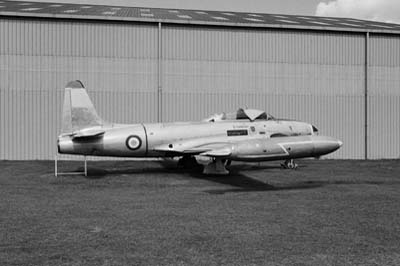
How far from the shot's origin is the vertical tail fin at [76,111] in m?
18.6

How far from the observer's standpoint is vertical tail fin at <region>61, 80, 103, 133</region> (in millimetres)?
18577

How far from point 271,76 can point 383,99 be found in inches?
296

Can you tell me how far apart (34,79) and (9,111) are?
2240 mm

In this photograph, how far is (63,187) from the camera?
1545 cm

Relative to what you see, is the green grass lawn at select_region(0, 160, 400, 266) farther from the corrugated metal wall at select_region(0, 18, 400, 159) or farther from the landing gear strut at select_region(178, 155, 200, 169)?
the corrugated metal wall at select_region(0, 18, 400, 159)

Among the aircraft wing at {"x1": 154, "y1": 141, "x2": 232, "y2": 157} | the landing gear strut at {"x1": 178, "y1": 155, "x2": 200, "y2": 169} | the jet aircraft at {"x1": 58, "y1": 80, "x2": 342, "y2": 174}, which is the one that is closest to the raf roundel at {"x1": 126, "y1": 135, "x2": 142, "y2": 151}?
the jet aircraft at {"x1": 58, "y1": 80, "x2": 342, "y2": 174}

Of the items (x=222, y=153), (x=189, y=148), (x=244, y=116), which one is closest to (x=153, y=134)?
(x=189, y=148)

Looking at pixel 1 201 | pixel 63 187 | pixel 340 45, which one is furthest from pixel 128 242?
pixel 340 45

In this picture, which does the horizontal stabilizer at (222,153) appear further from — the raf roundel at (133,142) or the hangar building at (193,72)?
the hangar building at (193,72)

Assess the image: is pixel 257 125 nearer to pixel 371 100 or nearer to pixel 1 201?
pixel 1 201

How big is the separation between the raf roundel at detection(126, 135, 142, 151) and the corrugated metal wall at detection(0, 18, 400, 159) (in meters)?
9.12

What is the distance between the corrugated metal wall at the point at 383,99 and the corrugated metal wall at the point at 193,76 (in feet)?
0.21

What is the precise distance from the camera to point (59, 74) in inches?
1067

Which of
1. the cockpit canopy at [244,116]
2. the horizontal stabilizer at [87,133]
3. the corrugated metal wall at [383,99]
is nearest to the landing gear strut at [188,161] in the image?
the cockpit canopy at [244,116]
